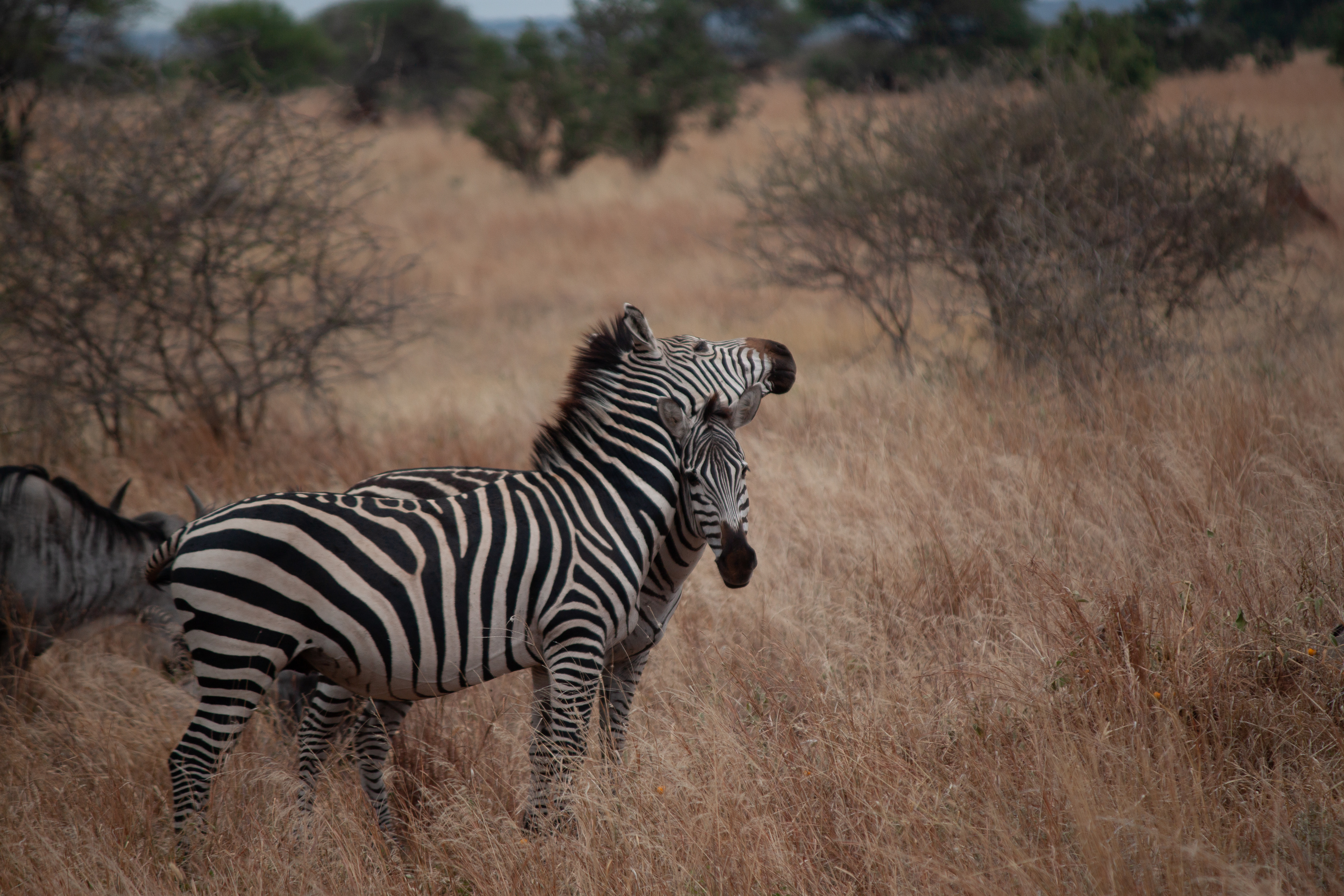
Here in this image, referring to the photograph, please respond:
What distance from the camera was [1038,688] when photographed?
126 inches

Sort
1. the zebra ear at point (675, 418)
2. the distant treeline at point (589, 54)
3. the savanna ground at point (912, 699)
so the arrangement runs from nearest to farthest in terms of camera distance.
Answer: the savanna ground at point (912, 699) < the zebra ear at point (675, 418) < the distant treeline at point (589, 54)

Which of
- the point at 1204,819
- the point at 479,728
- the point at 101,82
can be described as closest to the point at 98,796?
the point at 479,728

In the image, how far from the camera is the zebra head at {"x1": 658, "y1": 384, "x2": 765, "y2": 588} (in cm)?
277

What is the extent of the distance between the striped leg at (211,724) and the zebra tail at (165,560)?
0.35 m

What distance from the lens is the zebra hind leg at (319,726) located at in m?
3.25

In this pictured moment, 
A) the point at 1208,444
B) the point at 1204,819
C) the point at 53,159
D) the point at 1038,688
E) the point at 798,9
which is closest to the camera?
the point at 1204,819

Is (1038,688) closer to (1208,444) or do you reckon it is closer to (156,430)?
(1208,444)

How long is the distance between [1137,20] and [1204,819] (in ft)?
113

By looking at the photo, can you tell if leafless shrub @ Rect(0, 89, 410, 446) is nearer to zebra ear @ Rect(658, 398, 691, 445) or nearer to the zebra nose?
zebra ear @ Rect(658, 398, 691, 445)

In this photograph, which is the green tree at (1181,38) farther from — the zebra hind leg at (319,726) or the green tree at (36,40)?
the zebra hind leg at (319,726)

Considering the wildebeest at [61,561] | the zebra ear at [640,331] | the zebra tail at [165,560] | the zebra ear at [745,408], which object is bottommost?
the wildebeest at [61,561]

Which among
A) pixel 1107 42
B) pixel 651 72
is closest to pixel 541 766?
pixel 1107 42

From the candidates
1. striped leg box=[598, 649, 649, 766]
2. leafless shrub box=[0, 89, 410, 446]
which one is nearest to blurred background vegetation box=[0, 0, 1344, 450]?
leafless shrub box=[0, 89, 410, 446]

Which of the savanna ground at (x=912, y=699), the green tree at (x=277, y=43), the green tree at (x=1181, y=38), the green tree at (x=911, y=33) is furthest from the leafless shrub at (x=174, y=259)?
the green tree at (x=1181, y=38)
